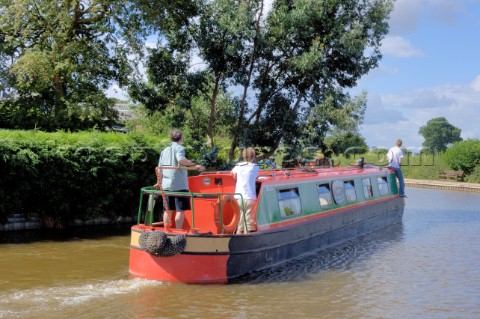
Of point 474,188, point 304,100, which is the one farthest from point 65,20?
point 474,188

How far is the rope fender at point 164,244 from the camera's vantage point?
29.2 ft

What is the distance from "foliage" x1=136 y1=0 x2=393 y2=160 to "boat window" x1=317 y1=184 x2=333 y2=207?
20.1 feet

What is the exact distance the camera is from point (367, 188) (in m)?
15.9

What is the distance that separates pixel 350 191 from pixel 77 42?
438 inches

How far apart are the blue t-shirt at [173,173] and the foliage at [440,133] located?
11405 centimetres

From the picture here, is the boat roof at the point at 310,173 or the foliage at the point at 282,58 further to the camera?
the foliage at the point at 282,58

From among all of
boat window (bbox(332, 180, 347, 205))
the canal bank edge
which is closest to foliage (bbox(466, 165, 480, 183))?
the canal bank edge

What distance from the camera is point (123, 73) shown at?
2111 cm

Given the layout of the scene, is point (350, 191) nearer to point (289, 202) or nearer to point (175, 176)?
point (289, 202)

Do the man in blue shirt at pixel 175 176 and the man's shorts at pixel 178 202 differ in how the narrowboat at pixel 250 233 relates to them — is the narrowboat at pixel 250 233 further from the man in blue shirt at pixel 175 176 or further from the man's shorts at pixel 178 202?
the man's shorts at pixel 178 202

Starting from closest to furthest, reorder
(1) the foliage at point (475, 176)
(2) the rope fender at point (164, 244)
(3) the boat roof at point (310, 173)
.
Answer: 1. (2) the rope fender at point (164, 244)
2. (3) the boat roof at point (310, 173)
3. (1) the foliage at point (475, 176)

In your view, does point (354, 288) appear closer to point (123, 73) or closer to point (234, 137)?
point (234, 137)

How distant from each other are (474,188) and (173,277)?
2349 centimetres

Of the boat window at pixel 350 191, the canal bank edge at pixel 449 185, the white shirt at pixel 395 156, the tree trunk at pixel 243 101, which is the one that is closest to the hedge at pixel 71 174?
the tree trunk at pixel 243 101
